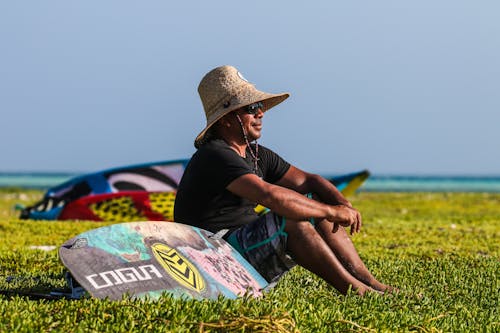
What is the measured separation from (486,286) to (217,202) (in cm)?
281

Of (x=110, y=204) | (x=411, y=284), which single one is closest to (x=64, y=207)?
(x=110, y=204)

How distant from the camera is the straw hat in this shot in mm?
5672

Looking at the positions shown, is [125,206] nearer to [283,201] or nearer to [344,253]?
[344,253]

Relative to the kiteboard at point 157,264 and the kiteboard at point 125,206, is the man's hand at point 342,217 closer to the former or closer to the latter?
the kiteboard at point 157,264

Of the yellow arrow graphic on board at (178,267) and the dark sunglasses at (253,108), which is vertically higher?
the dark sunglasses at (253,108)

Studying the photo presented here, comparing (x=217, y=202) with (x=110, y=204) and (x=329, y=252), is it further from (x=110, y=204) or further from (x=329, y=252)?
(x=110, y=204)

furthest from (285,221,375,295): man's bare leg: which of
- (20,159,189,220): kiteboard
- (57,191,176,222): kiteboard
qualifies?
(20,159,189,220): kiteboard

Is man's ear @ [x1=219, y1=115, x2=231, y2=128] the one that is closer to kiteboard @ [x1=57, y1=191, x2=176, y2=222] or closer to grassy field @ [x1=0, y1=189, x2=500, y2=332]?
grassy field @ [x1=0, y1=189, x2=500, y2=332]

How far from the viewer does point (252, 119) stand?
5.76 meters

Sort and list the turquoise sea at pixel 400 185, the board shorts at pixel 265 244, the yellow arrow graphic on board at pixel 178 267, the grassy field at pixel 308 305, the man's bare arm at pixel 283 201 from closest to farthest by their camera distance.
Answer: the grassy field at pixel 308 305 → the yellow arrow graphic on board at pixel 178 267 → the man's bare arm at pixel 283 201 → the board shorts at pixel 265 244 → the turquoise sea at pixel 400 185

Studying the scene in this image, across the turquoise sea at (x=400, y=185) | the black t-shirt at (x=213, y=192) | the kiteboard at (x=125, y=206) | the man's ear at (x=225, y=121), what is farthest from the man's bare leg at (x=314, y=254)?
the turquoise sea at (x=400, y=185)

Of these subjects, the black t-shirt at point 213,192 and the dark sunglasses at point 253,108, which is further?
the dark sunglasses at point 253,108

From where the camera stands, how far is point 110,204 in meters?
15.5

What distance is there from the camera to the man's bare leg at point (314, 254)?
→ 5.27 m
